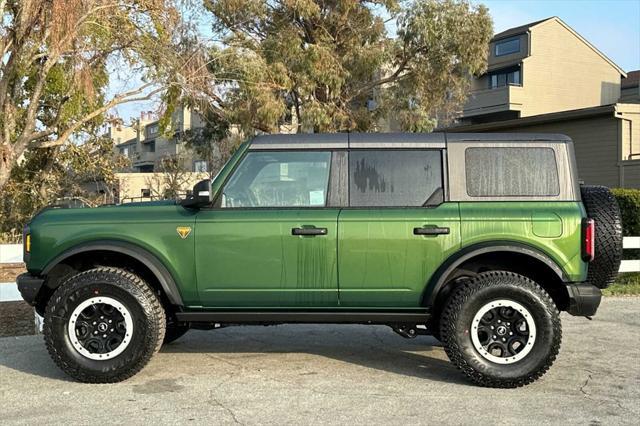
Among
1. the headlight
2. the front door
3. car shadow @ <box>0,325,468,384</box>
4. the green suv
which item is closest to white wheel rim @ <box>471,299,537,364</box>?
the green suv

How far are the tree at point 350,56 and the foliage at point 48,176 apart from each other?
3740 mm

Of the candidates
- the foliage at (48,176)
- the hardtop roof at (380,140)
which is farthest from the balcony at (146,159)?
the hardtop roof at (380,140)

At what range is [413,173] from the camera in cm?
533

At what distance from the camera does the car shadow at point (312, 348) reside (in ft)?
18.9

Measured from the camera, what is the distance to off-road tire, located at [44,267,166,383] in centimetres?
520

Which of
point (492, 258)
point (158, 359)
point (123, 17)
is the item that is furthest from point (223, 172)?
point (123, 17)

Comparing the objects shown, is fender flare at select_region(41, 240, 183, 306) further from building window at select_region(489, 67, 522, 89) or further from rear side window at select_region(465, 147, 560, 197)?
building window at select_region(489, 67, 522, 89)

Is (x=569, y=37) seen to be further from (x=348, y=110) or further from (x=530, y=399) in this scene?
(x=530, y=399)

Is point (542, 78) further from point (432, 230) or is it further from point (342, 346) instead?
point (432, 230)

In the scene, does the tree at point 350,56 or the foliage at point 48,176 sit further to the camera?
the tree at point 350,56

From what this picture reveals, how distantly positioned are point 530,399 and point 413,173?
1.96m

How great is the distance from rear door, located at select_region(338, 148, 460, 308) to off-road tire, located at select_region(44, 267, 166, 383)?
1605mm

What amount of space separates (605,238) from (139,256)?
12.4 ft

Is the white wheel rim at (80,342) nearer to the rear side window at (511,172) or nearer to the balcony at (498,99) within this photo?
the rear side window at (511,172)
